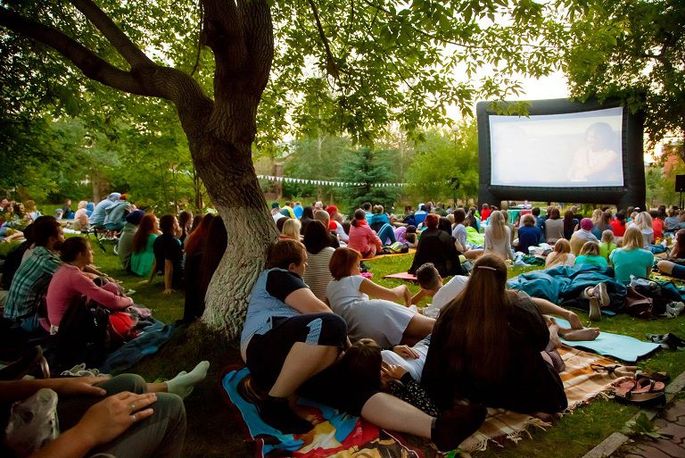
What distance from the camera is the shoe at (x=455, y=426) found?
272cm

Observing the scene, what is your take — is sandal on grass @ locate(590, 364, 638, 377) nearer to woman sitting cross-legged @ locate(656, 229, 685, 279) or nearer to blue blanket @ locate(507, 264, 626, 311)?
blue blanket @ locate(507, 264, 626, 311)

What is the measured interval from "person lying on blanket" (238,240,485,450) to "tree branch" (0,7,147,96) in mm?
2378

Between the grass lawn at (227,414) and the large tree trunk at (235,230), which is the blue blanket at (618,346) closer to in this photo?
the grass lawn at (227,414)

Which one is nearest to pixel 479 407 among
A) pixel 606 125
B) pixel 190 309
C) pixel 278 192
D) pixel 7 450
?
pixel 7 450

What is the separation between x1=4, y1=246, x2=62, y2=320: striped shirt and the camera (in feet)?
14.7

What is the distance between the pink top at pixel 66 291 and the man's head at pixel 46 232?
0.52 metres

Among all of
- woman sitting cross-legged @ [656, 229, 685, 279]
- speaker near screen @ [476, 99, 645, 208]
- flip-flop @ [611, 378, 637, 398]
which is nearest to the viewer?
flip-flop @ [611, 378, 637, 398]

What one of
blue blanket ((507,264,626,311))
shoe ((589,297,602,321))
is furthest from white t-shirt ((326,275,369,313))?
shoe ((589,297,602,321))

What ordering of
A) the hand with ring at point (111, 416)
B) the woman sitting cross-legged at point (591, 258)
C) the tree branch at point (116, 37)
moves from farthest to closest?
the woman sitting cross-legged at point (591, 258) → the tree branch at point (116, 37) → the hand with ring at point (111, 416)

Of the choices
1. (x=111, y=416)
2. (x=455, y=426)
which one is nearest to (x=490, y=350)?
(x=455, y=426)

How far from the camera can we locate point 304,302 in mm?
3119

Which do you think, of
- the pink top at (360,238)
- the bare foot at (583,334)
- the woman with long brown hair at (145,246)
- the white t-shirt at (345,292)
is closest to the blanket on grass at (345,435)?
the white t-shirt at (345,292)

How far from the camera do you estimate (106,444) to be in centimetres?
179

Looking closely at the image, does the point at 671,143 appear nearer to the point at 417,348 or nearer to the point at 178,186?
the point at 178,186
